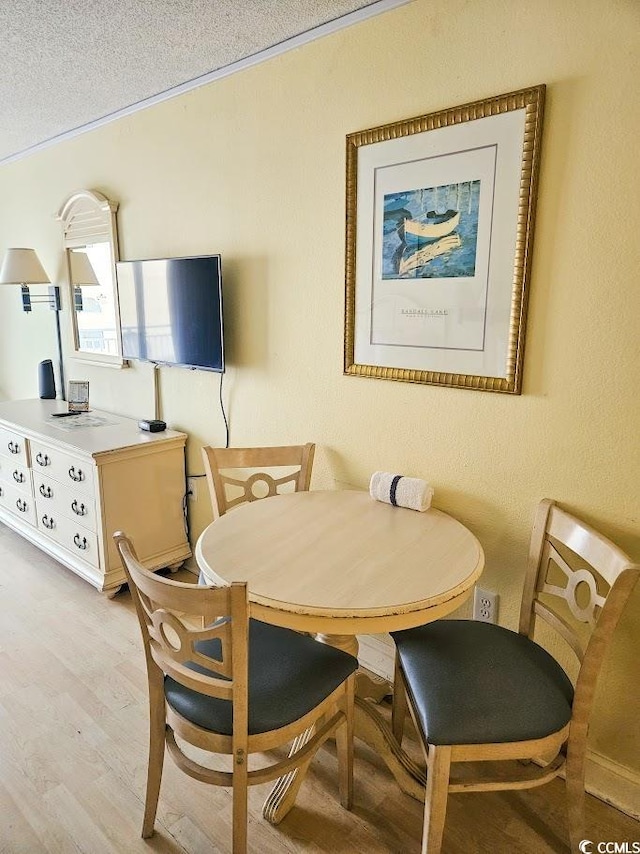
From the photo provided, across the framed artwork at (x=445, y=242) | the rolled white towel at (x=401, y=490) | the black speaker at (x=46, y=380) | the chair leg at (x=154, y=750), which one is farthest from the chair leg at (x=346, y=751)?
the black speaker at (x=46, y=380)

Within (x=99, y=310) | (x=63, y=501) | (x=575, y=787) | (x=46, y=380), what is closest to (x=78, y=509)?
(x=63, y=501)

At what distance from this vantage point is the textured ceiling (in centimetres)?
176

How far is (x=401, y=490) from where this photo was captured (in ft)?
5.90

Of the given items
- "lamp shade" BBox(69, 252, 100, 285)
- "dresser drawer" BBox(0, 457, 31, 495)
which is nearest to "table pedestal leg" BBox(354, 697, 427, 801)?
"dresser drawer" BBox(0, 457, 31, 495)

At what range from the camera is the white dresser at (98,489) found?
8.29 ft

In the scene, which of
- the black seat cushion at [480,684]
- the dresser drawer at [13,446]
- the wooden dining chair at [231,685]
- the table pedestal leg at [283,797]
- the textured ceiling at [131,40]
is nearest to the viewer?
the wooden dining chair at [231,685]

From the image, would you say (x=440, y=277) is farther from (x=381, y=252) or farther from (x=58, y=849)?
(x=58, y=849)

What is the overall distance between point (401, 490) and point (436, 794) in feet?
2.76

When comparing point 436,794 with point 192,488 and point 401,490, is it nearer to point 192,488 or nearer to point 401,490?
point 401,490

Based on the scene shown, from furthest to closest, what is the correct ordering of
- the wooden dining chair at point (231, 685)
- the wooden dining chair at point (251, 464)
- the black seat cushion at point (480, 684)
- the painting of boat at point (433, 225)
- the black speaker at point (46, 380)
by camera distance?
the black speaker at point (46, 380), the wooden dining chair at point (251, 464), the painting of boat at point (433, 225), the black seat cushion at point (480, 684), the wooden dining chair at point (231, 685)

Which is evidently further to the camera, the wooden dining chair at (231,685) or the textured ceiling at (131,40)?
the textured ceiling at (131,40)

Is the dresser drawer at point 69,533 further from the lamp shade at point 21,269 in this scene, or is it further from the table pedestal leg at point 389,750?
the table pedestal leg at point 389,750

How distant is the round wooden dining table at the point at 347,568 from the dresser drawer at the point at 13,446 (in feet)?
5.82

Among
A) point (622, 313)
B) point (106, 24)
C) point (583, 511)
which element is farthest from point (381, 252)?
point (106, 24)
